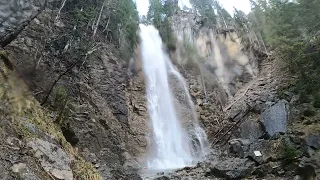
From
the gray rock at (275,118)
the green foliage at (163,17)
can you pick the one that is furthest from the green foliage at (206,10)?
the gray rock at (275,118)

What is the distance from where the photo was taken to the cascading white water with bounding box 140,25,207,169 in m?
20.1

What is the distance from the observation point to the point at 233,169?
11.8m

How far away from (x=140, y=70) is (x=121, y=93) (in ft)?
18.7

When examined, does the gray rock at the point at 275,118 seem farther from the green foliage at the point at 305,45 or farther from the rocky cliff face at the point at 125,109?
the green foliage at the point at 305,45

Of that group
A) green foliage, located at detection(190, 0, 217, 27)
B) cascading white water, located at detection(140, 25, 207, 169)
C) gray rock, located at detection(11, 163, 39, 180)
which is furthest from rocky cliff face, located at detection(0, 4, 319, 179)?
green foliage, located at detection(190, 0, 217, 27)

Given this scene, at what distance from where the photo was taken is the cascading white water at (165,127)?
792 inches

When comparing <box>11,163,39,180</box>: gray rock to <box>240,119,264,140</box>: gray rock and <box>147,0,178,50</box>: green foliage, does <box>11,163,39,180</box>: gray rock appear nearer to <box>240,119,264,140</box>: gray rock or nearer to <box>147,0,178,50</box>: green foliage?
<box>240,119,264,140</box>: gray rock

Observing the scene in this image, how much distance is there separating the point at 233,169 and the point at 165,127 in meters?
11.2

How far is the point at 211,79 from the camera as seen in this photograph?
28125mm

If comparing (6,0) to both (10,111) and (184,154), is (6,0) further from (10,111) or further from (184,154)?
(184,154)

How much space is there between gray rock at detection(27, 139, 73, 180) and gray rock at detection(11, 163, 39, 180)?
503mm

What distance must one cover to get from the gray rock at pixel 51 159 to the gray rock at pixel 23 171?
503mm

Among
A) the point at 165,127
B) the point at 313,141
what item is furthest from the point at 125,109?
the point at 313,141

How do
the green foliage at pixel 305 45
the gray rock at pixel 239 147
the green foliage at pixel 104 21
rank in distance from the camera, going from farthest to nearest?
the green foliage at pixel 104 21, the gray rock at pixel 239 147, the green foliage at pixel 305 45
